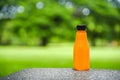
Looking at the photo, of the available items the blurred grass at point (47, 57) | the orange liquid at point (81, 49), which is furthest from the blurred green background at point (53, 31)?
the orange liquid at point (81, 49)

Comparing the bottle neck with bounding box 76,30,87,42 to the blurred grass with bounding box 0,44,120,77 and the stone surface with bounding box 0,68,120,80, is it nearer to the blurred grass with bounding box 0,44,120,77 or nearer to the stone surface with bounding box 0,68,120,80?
the stone surface with bounding box 0,68,120,80

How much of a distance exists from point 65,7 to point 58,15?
0.36 feet

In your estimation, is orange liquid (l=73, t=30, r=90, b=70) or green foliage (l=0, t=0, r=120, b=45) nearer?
orange liquid (l=73, t=30, r=90, b=70)

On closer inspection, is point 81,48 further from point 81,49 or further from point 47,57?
point 47,57

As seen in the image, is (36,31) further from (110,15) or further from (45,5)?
(110,15)

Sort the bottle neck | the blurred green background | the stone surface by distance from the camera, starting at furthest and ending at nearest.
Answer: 1. the blurred green background
2. the bottle neck
3. the stone surface

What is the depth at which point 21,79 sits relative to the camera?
0.71 metres

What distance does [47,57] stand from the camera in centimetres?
233

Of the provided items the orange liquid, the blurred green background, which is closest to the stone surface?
the orange liquid

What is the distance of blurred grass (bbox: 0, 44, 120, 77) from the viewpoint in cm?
229

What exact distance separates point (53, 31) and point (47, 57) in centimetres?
22

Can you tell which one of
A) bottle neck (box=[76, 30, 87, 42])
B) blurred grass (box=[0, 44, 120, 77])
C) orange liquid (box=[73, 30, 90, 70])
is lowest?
blurred grass (box=[0, 44, 120, 77])

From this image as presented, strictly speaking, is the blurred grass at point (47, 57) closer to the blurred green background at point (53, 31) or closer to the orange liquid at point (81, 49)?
the blurred green background at point (53, 31)

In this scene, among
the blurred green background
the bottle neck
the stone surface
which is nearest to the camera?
the stone surface
